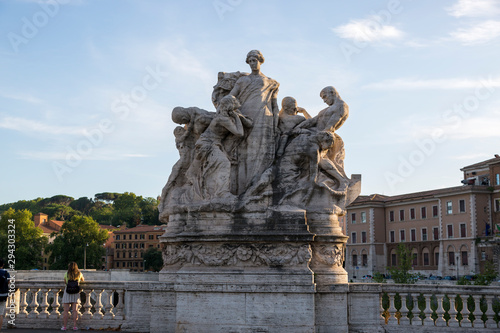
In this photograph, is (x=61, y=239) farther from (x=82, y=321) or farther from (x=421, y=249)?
(x=82, y=321)

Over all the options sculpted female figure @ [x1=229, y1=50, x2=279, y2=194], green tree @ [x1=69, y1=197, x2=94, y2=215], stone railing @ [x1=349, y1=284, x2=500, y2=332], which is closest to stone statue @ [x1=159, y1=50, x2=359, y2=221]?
sculpted female figure @ [x1=229, y1=50, x2=279, y2=194]

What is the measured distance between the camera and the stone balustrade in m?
10.8

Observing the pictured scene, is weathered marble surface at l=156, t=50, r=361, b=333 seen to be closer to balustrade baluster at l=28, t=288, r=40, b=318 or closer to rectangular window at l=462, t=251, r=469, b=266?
balustrade baluster at l=28, t=288, r=40, b=318

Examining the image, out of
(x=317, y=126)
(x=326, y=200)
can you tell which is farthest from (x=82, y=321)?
(x=317, y=126)

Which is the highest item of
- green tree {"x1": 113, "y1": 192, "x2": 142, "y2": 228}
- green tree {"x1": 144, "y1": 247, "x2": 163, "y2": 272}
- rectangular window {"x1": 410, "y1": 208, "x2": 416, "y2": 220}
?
green tree {"x1": 113, "y1": 192, "x2": 142, "y2": 228}

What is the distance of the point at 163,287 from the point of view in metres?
11.4

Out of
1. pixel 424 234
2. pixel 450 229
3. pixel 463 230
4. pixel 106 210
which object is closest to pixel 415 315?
pixel 463 230

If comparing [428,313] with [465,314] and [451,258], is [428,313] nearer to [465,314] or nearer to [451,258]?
[465,314]

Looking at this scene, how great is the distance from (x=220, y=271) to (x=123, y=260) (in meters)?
93.7

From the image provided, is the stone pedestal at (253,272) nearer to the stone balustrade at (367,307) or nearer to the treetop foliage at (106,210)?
the stone balustrade at (367,307)

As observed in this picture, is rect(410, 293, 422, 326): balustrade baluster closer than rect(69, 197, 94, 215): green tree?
Yes

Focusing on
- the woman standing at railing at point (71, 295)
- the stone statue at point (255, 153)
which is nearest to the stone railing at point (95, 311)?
the woman standing at railing at point (71, 295)

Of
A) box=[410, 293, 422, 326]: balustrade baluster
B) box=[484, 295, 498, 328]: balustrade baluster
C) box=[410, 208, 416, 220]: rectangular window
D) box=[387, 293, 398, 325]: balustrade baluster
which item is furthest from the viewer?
box=[410, 208, 416, 220]: rectangular window

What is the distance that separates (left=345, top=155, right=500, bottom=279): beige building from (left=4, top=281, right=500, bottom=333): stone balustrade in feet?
167
